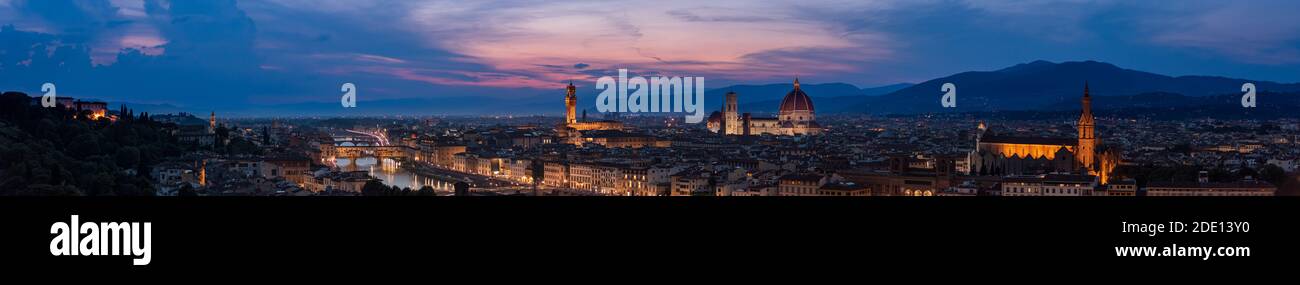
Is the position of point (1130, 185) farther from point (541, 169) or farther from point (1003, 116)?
point (1003, 116)

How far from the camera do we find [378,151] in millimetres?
41562

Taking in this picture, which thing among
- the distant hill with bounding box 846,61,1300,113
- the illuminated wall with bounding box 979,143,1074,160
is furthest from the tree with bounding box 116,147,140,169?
the distant hill with bounding box 846,61,1300,113

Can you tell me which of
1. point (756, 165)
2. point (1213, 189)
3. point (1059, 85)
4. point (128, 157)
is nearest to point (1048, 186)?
point (1213, 189)

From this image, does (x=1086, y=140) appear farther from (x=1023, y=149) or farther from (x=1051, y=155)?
(x=1023, y=149)

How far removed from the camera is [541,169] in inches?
1149

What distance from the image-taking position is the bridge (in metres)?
40.7

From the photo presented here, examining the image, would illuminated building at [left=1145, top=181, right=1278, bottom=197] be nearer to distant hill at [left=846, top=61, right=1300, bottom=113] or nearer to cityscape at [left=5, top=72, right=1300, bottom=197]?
cityscape at [left=5, top=72, right=1300, bottom=197]

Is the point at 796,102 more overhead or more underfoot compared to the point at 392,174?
more overhead

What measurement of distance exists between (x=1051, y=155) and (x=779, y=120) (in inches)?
1116

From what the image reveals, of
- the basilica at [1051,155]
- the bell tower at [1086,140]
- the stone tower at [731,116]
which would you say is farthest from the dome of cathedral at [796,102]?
the bell tower at [1086,140]

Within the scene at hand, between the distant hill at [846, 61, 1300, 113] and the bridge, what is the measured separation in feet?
102

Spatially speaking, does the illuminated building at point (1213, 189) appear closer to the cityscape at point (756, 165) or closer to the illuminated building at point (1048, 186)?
the cityscape at point (756, 165)
